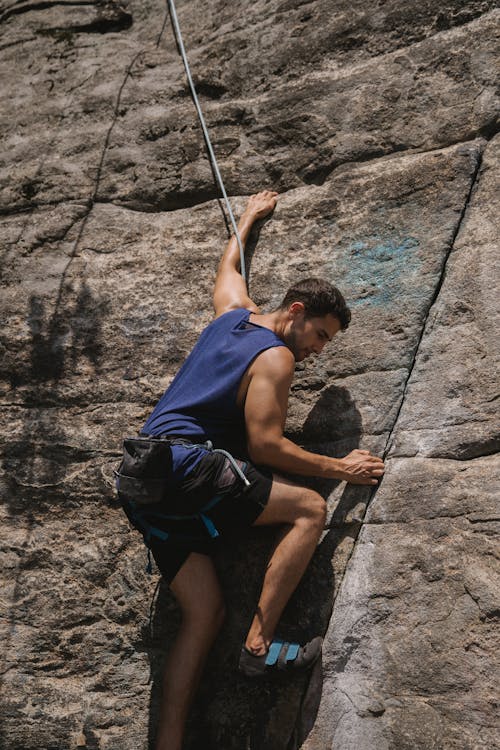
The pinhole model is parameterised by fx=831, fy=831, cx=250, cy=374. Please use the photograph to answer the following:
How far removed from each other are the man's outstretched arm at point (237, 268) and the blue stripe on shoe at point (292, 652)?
157cm

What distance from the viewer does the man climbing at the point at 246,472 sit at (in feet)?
11.1

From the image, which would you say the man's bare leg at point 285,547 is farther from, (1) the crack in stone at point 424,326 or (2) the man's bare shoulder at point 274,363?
(2) the man's bare shoulder at point 274,363

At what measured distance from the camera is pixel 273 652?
3314 mm

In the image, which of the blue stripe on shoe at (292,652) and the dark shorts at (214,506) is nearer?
the blue stripe on shoe at (292,652)

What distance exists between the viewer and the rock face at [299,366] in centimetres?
333

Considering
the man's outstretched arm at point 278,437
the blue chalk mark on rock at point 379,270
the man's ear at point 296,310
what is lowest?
the man's outstretched arm at point 278,437

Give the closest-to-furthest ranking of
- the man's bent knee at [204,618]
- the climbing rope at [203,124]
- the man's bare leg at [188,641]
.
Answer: the man's bare leg at [188,641] < the man's bent knee at [204,618] < the climbing rope at [203,124]

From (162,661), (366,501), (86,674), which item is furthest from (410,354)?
(86,674)

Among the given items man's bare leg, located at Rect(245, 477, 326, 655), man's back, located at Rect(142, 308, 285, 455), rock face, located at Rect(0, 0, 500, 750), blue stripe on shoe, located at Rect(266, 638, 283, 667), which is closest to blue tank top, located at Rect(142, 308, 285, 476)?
man's back, located at Rect(142, 308, 285, 455)

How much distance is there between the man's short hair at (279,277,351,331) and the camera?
3.63 metres

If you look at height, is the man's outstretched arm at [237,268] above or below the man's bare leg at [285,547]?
above

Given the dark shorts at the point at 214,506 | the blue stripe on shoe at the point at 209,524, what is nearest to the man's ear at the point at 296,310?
the dark shorts at the point at 214,506

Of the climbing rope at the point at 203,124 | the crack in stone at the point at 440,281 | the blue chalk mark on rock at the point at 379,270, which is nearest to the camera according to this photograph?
the crack in stone at the point at 440,281

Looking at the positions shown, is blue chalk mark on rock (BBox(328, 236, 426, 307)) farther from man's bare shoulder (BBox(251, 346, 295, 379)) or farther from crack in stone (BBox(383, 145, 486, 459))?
man's bare shoulder (BBox(251, 346, 295, 379))
